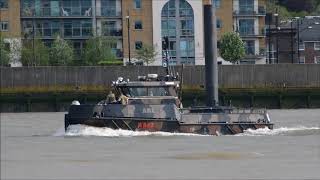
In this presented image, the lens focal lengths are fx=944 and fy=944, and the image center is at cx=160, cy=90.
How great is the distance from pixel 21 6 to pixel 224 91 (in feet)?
106

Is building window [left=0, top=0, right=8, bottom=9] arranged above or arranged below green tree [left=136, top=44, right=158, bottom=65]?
above

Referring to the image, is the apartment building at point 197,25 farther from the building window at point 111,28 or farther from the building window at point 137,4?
the building window at point 111,28

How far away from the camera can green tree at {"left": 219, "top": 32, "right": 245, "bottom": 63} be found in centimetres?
8750

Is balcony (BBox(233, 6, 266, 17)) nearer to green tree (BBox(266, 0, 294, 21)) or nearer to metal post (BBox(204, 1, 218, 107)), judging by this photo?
green tree (BBox(266, 0, 294, 21))

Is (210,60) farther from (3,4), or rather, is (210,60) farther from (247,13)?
(247,13)

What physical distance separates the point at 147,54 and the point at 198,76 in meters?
16.2

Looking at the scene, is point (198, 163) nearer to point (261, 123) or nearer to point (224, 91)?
point (261, 123)

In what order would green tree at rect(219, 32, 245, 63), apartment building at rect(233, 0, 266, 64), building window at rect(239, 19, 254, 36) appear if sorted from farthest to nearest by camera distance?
building window at rect(239, 19, 254, 36), apartment building at rect(233, 0, 266, 64), green tree at rect(219, 32, 245, 63)

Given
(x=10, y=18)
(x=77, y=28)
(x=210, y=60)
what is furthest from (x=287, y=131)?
(x=10, y=18)

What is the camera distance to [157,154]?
106 ft

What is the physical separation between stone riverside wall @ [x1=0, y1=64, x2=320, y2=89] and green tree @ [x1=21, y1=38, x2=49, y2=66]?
42.7 feet

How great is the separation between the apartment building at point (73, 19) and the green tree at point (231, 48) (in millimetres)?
12098

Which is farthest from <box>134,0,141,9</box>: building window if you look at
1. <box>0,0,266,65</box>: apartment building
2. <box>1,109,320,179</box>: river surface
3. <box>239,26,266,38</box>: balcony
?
<box>1,109,320,179</box>: river surface

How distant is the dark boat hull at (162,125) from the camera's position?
134ft
